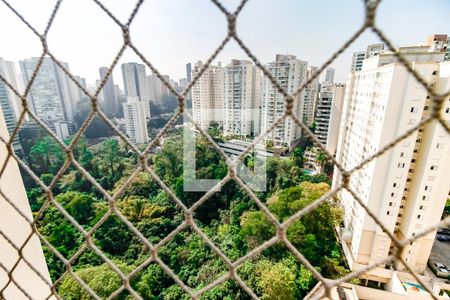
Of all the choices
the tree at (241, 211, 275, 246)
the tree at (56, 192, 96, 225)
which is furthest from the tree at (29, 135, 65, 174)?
the tree at (241, 211, 275, 246)

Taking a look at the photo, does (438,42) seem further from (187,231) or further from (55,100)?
(55,100)

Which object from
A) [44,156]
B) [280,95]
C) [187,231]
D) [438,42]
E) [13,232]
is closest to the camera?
[13,232]

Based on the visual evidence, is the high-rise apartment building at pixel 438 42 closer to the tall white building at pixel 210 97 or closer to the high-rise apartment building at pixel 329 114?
the high-rise apartment building at pixel 329 114

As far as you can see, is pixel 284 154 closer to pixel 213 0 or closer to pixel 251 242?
pixel 251 242

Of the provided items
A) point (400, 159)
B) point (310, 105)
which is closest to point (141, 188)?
point (400, 159)

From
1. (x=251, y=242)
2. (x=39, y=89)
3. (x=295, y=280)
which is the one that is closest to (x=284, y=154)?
(x=251, y=242)

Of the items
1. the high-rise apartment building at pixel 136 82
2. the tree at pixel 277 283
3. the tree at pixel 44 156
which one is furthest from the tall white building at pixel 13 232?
the tree at pixel 44 156

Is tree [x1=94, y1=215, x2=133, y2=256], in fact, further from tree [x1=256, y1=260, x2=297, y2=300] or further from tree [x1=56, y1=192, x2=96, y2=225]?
tree [x1=256, y1=260, x2=297, y2=300]
